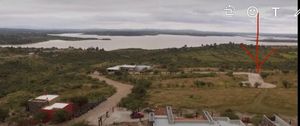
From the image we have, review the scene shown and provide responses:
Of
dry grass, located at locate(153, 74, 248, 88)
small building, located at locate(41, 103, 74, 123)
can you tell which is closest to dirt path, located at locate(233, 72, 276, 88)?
dry grass, located at locate(153, 74, 248, 88)

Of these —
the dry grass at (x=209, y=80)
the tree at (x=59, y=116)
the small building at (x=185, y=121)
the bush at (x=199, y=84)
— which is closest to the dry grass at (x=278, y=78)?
the dry grass at (x=209, y=80)

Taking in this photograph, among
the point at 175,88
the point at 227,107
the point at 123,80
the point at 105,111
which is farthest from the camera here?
the point at 123,80

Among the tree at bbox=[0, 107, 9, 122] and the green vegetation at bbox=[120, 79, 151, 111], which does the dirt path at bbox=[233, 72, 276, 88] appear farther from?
the tree at bbox=[0, 107, 9, 122]

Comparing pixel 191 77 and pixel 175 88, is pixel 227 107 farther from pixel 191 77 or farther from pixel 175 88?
pixel 191 77

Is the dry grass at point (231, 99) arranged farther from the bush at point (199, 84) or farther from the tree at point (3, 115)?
the tree at point (3, 115)

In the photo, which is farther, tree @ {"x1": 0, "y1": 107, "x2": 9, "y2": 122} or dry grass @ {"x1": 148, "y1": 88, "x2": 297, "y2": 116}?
dry grass @ {"x1": 148, "y1": 88, "x2": 297, "y2": 116}

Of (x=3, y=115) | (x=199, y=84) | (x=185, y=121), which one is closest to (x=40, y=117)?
(x=3, y=115)

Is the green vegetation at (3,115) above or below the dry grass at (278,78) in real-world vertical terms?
above

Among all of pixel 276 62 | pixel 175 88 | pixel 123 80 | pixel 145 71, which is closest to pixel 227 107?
pixel 175 88

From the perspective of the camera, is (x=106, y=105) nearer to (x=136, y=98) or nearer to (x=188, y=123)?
(x=136, y=98)

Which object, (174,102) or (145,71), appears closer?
(174,102)

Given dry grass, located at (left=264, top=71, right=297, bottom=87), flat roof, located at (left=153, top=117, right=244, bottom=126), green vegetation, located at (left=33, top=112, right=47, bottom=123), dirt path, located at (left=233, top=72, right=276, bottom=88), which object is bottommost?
dirt path, located at (left=233, top=72, right=276, bottom=88)
